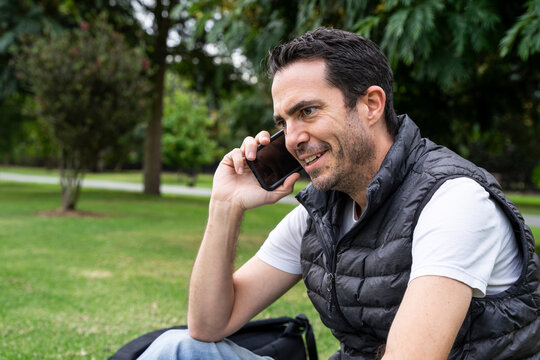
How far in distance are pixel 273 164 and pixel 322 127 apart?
0.55 metres

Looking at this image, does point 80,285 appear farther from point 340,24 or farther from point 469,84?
point 469,84

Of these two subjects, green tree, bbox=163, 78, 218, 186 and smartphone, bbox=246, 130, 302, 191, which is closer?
smartphone, bbox=246, 130, 302, 191

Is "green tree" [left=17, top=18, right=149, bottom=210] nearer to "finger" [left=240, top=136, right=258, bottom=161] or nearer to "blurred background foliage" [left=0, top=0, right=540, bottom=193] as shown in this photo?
"blurred background foliage" [left=0, top=0, right=540, bottom=193]

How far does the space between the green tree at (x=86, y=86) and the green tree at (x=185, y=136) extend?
666 inches

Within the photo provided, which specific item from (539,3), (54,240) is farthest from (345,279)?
(54,240)

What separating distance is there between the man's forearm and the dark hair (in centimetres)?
75

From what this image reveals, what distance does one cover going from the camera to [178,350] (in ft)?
6.86

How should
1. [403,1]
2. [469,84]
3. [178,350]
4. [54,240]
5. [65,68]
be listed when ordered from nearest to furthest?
[178,350]
[403,1]
[469,84]
[54,240]
[65,68]

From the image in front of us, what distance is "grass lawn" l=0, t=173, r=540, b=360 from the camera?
180 inches

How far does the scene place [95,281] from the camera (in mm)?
6602

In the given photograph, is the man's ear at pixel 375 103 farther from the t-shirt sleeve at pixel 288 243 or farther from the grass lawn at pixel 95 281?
the grass lawn at pixel 95 281

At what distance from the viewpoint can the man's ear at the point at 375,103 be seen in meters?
1.91

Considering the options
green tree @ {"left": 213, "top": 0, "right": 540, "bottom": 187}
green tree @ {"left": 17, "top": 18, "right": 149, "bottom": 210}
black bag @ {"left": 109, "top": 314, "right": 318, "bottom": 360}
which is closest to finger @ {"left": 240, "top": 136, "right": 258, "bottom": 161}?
black bag @ {"left": 109, "top": 314, "right": 318, "bottom": 360}

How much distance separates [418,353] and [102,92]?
12.0m
